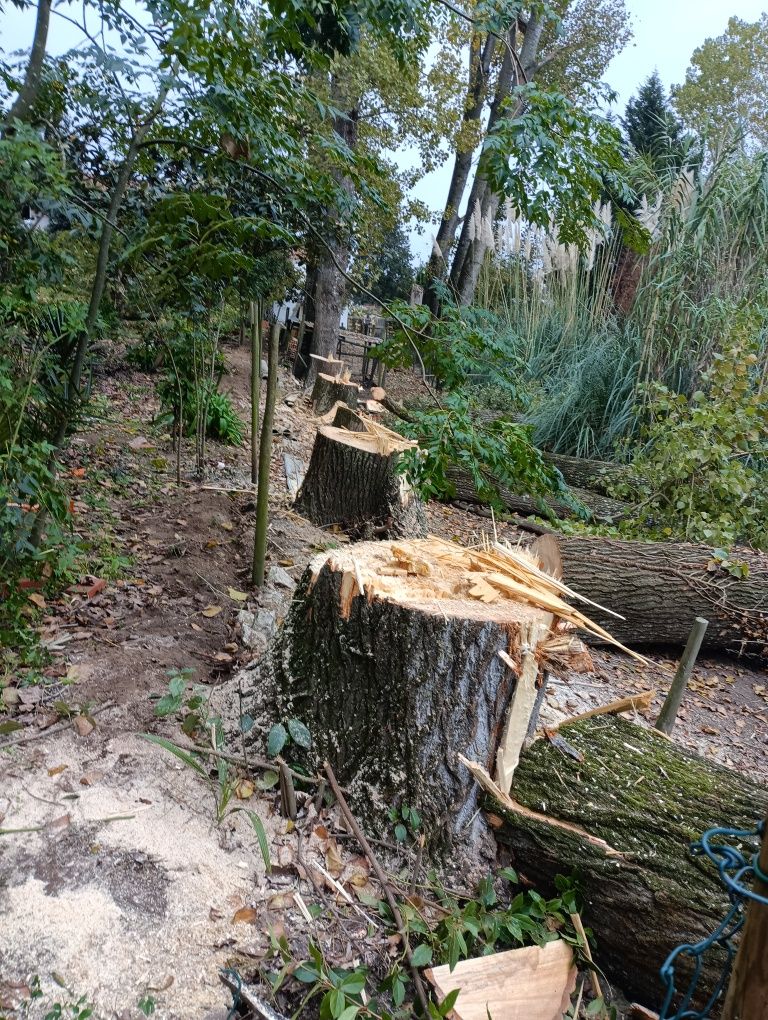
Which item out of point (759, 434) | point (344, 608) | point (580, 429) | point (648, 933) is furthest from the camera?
point (580, 429)

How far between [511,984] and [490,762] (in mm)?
527

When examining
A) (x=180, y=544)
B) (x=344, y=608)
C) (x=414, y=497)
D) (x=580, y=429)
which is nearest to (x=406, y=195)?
(x=580, y=429)

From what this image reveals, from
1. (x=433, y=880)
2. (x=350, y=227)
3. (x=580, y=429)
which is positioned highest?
(x=350, y=227)

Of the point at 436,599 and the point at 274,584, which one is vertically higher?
the point at 436,599

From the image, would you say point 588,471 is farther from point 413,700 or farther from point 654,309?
point 413,700

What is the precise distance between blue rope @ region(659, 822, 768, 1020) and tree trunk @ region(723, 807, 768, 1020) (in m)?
0.02

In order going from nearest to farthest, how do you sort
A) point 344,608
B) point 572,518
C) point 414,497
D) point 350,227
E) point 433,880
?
point 433,880 → point 344,608 → point 350,227 → point 414,497 → point 572,518

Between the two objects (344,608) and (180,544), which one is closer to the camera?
(344,608)

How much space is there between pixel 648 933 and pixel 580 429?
596 cm

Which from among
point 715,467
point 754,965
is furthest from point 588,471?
point 754,965

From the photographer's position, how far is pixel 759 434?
18.6ft

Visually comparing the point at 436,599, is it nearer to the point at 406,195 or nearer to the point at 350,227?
the point at 350,227

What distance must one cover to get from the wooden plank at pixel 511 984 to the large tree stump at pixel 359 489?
276 centimetres

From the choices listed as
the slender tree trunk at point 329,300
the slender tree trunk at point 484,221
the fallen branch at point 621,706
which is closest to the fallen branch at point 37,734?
the fallen branch at point 621,706
